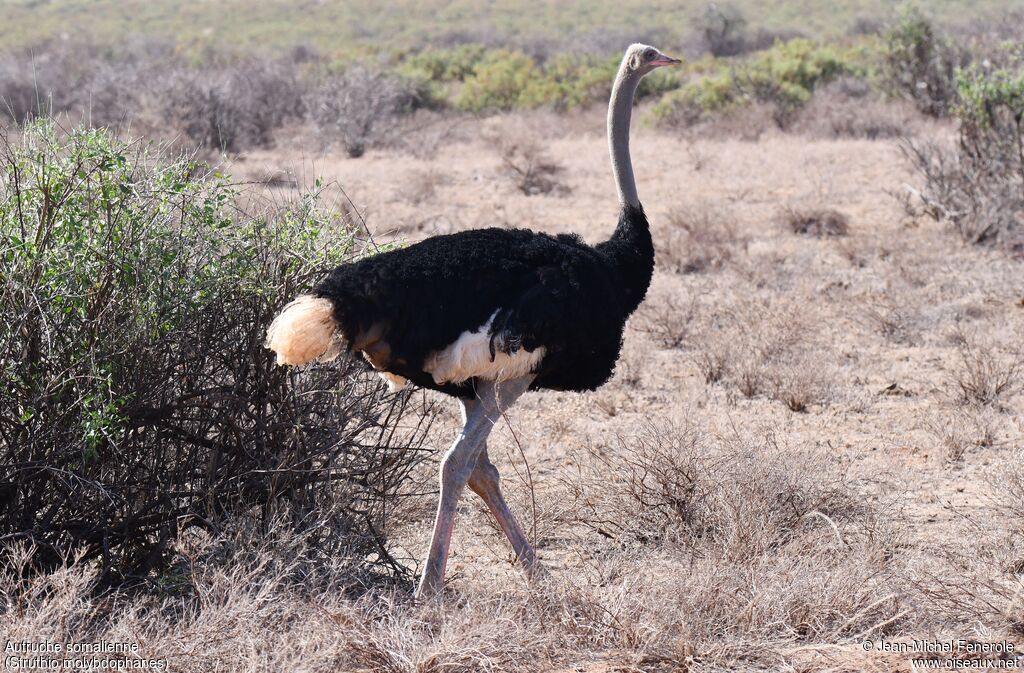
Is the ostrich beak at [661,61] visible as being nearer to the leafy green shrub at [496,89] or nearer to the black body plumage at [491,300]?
the black body plumage at [491,300]

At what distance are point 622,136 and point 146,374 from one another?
1950 millimetres

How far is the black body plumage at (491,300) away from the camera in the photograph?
3.65 meters

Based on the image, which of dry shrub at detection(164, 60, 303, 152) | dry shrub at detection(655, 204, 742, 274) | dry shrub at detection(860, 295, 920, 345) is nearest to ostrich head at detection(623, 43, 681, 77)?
dry shrub at detection(860, 295, 920, 345)

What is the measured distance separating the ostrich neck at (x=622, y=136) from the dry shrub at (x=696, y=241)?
488 cm

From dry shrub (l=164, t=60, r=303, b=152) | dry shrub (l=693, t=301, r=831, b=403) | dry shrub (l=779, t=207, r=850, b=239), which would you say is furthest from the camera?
dry shrub (l=164, t=60, r=303, b=152)

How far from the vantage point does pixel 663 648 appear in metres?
3.30

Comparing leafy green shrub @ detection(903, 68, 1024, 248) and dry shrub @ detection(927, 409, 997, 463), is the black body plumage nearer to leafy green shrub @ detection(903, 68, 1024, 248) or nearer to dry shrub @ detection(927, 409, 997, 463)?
dry shrub @ detection(927, 409, 997, 463)

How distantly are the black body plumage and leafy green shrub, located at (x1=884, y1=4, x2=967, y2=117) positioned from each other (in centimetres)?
1341

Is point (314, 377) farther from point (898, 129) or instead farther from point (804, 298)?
point (898, 129)

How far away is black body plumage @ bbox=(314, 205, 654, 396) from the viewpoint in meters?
3.65

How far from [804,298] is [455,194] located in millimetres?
5054

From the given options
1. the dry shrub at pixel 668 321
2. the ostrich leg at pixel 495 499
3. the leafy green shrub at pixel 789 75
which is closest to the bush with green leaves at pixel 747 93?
the leafy green shrub at pixel 789 75

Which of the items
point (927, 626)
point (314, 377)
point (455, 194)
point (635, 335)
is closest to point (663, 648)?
point (927, 626)

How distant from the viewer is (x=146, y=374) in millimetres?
3742
